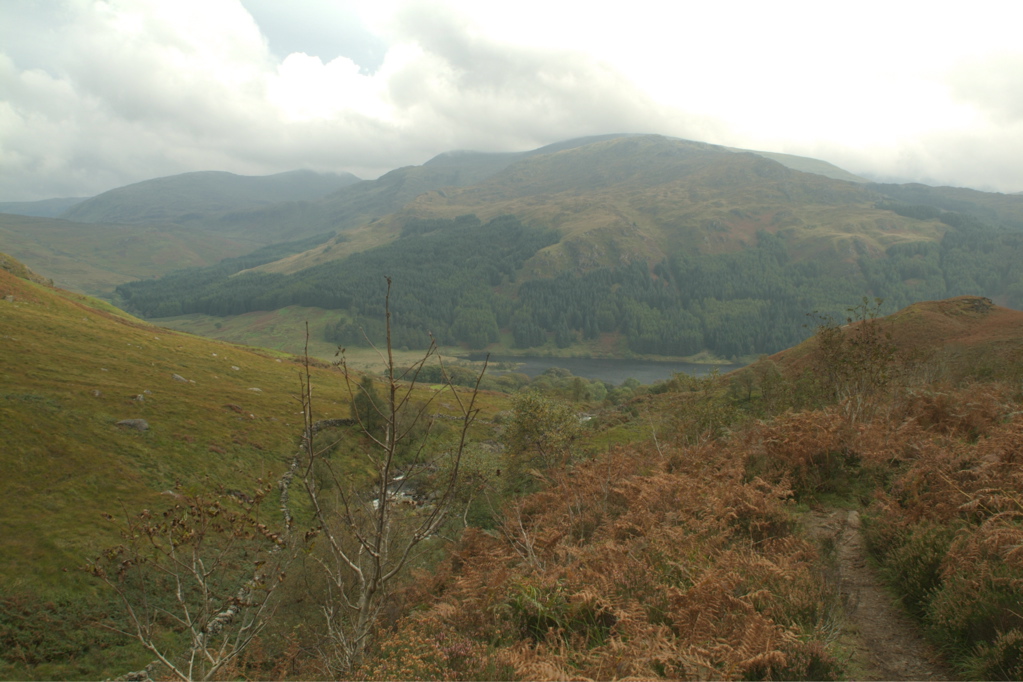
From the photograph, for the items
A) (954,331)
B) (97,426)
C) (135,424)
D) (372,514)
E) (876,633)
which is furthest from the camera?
(954,331)

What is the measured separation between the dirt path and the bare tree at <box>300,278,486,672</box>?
6417mm

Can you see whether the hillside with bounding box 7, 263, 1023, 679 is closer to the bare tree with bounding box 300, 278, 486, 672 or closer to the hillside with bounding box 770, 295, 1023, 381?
the bare tree with bounding box 300, 278, 486, 672

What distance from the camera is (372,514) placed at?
374 inches

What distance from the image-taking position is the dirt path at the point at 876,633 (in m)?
6.99

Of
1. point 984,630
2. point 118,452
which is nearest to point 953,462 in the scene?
point 984,630

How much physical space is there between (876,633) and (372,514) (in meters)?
8.55

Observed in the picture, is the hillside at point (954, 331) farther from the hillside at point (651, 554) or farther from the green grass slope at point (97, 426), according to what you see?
the green grass slope at point (97, 426)

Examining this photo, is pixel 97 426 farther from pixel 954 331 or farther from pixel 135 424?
pixel 954 331

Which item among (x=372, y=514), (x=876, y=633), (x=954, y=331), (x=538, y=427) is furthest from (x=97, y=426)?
(x=954, y=331)

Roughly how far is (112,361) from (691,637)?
60485 mm

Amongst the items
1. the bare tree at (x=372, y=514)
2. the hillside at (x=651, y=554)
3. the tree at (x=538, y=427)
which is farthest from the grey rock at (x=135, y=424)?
the tree at (x=538, y=427)

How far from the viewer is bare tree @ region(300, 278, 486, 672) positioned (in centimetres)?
572

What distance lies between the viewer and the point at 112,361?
165 ft

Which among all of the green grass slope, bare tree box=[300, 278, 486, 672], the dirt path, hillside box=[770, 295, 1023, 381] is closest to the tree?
bare tree box=[300, 278, 486, 672]
